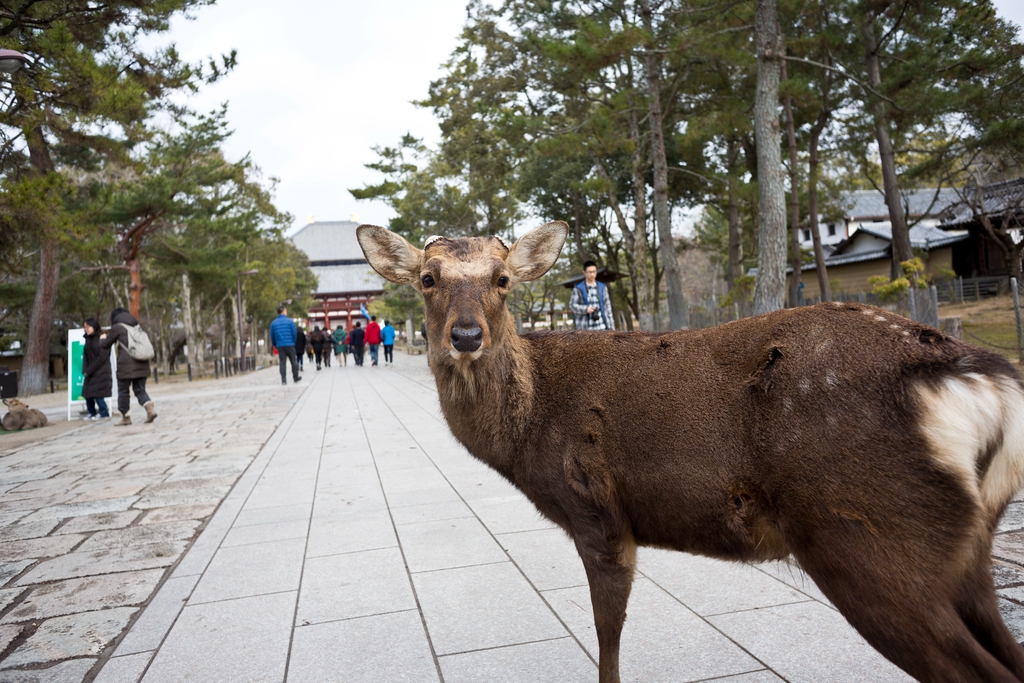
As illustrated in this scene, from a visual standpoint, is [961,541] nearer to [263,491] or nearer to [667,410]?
[667,410]

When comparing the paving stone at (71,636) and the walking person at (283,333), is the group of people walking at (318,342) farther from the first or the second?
the paving stone at (71,636)

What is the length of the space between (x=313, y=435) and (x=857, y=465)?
31.3ft

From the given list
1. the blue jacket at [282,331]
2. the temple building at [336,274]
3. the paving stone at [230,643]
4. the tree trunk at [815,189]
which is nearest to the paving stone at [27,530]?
the paving stone at [230,643]

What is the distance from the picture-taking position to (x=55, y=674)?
10.6ft

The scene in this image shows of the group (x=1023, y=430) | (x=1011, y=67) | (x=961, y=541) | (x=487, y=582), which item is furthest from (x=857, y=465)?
(x=1011, y=67)

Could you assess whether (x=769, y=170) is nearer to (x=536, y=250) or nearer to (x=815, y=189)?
(x=536, y=250)

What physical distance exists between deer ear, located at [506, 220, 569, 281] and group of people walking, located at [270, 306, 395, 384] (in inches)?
673

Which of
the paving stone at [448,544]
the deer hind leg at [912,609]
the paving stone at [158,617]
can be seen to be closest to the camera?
the deer hind leg at [912,609]

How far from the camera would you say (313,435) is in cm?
1052

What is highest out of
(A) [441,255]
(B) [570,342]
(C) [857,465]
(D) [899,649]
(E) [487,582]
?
(A) [441,255]

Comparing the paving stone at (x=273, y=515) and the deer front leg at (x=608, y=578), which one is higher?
the deer front leg at (x=608, y=578)

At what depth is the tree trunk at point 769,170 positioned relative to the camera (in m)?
10.7

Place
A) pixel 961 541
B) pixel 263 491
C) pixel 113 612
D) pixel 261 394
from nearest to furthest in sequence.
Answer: pixel 961 541, pixel 113 612, pixel 263 491, pixel 261 394

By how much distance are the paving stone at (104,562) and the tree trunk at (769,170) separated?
8.96 m
